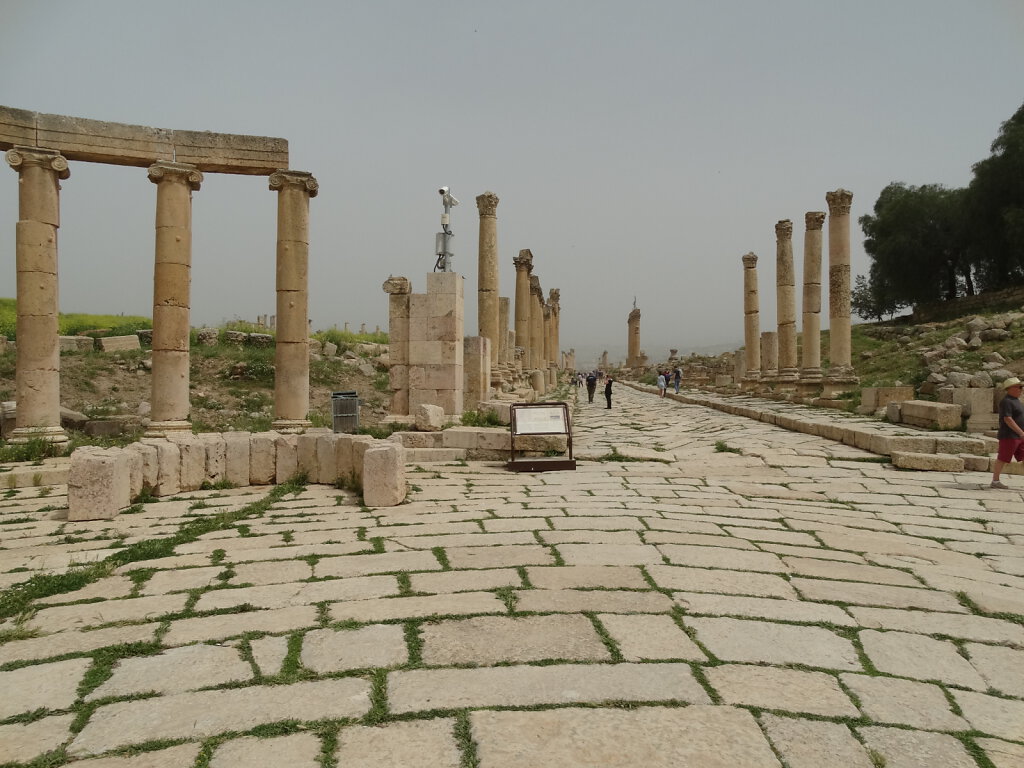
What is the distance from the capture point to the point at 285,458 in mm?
8422

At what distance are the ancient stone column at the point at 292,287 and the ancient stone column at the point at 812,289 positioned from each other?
1646 centimetres

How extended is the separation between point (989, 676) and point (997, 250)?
146ft

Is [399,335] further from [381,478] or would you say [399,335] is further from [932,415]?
[932,415]

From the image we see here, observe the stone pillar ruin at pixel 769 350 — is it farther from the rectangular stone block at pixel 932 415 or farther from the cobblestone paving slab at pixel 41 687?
the cobblestone paving slab at pixel 41 687

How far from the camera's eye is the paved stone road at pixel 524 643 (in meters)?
2.56

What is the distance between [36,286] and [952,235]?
4630cm

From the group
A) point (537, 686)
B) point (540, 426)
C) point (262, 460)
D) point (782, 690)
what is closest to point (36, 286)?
point (262, 460)

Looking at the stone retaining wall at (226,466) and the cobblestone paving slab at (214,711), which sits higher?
the stone retaining wall at (226,466)

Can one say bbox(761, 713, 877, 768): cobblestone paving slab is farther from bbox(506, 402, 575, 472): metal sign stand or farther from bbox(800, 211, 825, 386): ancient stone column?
bbox(800, 211, 825, 386): ancient stone column

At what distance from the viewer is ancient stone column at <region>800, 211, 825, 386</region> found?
23.0 metres

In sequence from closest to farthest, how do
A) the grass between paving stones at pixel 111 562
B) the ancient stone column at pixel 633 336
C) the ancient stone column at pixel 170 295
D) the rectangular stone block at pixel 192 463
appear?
1. the grass between paving stones at pixel 111 562
2. the rectangular stone block at pixel 192 463
3. the ancient stone column at pixel 170 295
4. the ancient stone column at pixel 633 336

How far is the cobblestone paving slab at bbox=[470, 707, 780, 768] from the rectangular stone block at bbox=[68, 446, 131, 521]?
5256mm

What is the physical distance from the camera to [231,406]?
20.7m

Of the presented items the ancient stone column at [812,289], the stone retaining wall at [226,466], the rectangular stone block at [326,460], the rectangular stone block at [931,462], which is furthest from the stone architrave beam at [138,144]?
the ancient stone column at [812,289]
